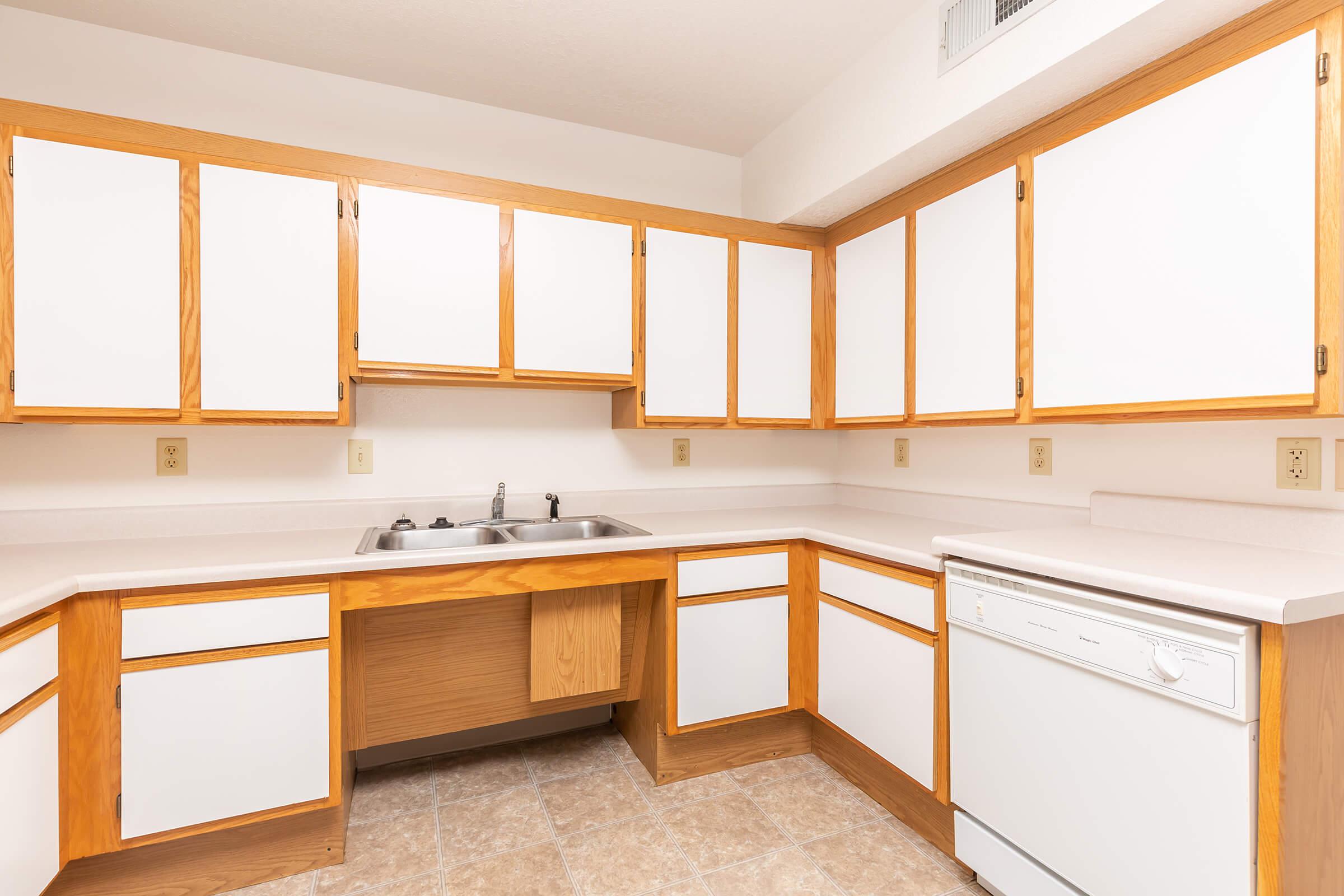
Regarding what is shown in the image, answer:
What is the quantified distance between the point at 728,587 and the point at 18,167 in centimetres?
232

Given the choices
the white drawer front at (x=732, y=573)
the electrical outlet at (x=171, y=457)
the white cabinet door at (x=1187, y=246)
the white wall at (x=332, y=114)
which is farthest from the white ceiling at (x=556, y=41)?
the white drawer front at (x=732, y=573)

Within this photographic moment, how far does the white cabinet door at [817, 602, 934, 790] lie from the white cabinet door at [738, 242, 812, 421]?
855mm

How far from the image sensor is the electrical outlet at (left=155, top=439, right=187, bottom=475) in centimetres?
204

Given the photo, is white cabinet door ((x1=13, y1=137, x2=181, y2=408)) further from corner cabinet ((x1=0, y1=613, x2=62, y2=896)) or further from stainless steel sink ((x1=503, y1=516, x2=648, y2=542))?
stainless steel sink ((x1=503, y1=516, x2=648, y2=542))

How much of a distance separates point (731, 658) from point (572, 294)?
1.40m

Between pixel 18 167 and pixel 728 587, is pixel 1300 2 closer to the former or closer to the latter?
pixel 728 587

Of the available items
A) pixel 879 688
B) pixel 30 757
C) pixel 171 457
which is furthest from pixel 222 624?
pixel 879 688

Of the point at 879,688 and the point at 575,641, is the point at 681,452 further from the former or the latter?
the point at 879,688

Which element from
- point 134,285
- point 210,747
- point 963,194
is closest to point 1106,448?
point 963,194

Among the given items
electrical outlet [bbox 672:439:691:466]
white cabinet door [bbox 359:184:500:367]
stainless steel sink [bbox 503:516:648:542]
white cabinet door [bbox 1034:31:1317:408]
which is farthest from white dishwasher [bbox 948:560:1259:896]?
white cabinet door [bbox 359:184:500:367]

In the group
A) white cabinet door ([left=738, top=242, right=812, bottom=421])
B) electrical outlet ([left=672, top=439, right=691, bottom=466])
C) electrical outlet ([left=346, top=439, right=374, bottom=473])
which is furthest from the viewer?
electrical outlet ([left=672, top=439, right=691, bottom=466])

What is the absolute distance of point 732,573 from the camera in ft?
7.25

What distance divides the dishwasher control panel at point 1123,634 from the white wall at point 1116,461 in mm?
617

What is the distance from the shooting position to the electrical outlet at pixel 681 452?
9.11 feet
